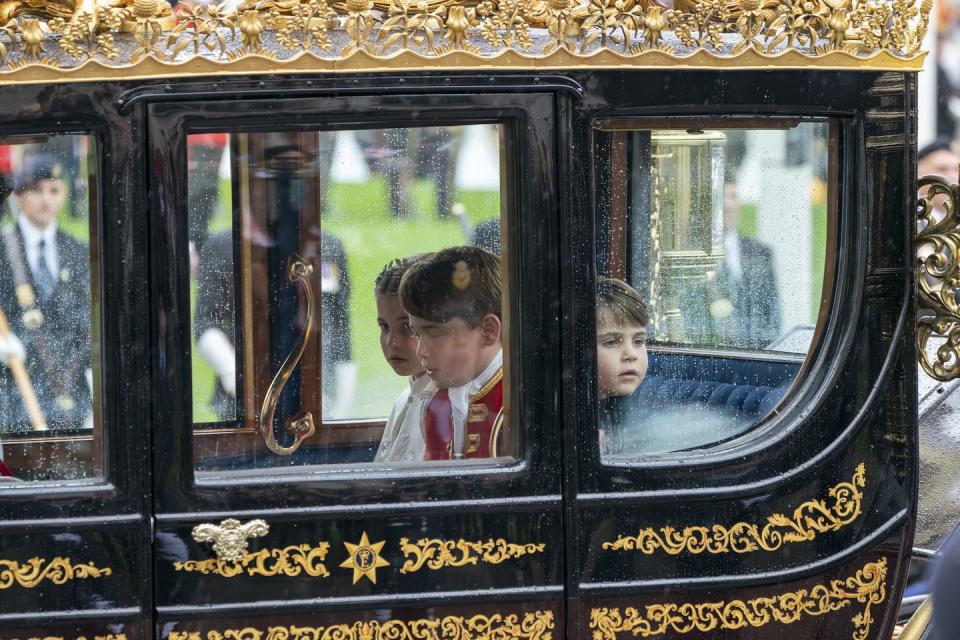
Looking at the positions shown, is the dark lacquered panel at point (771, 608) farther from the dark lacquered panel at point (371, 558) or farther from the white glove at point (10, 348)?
the white glove at point (10, 348)

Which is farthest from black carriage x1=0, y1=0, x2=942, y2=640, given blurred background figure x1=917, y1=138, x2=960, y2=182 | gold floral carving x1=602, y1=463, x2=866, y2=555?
blurred background figure x1=917, y1=138, x2=960, y2=182

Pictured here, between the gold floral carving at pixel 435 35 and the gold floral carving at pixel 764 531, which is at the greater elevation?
the gold floral carving at pixel 435 35

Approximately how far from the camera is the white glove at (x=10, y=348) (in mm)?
2428

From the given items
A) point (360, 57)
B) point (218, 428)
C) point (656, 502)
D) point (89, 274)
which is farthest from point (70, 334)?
point (656, 502)

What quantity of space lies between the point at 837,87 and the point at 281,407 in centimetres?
121

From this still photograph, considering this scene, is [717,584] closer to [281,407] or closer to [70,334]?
[281,407]

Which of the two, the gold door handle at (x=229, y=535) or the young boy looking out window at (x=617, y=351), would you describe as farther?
the young boy looking out window at (x=617, y=351)

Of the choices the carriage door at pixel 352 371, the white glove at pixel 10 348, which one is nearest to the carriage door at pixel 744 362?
the carriage door at pixel 352 371

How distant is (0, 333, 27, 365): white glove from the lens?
7.97 feet

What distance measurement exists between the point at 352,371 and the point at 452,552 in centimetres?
38

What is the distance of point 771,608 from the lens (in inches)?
102

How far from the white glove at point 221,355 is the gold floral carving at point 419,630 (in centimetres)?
44

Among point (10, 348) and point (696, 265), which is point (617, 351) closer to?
point (696, 265)

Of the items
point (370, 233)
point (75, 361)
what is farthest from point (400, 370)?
point (75, 361)
